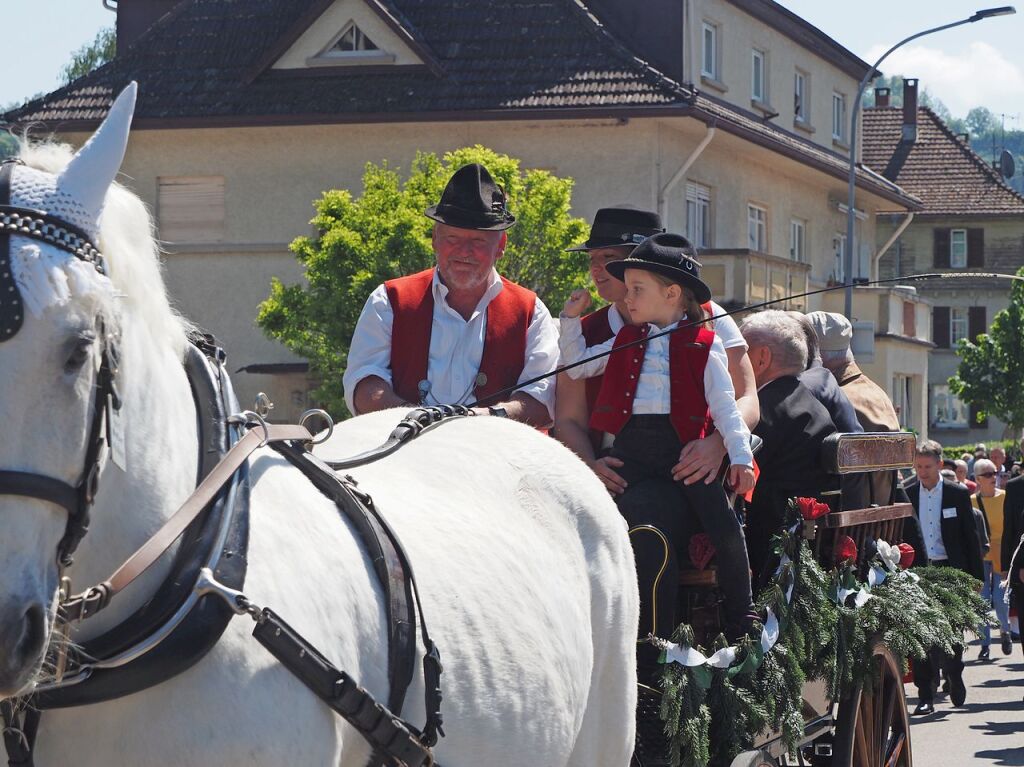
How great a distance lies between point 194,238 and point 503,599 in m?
24.6

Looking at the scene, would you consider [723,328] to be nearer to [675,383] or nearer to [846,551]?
[675,383]

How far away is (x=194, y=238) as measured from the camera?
27.4 metres

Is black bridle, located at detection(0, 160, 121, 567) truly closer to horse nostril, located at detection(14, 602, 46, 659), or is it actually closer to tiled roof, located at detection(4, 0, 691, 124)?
horse nostril, located at detection(14, 602, 46, 659)

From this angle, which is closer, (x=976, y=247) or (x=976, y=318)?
(x=976, y=247)

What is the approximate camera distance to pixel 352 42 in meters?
27.1

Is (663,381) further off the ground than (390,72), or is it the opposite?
(390,72)

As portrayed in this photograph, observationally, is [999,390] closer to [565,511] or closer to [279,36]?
[279,36]

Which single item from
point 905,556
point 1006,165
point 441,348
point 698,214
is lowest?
point 905,556

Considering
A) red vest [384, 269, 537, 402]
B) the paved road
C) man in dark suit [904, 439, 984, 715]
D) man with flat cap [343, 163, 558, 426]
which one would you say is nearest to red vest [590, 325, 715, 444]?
man with flat cap [343, 163, 558, 426]

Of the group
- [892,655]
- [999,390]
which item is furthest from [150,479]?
[999,390]

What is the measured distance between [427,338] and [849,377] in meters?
3.69

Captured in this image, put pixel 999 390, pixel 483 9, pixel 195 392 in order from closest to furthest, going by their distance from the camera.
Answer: pixel 195 392
pixel 483 9
pixel 999 390

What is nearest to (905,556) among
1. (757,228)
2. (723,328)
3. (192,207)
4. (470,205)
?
(723,328)

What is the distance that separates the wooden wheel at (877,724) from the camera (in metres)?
6.25
